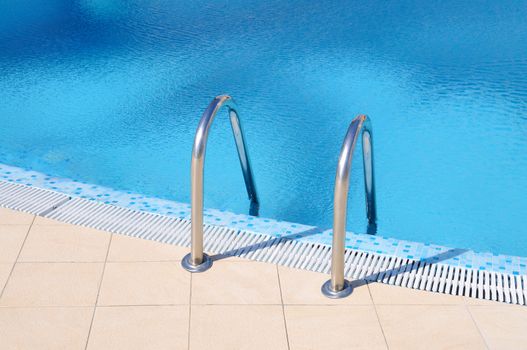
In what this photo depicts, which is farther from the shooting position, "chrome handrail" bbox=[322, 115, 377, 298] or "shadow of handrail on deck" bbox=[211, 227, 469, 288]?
"shadow of handrail on deck" bbox=[211, 227, 469, 288]

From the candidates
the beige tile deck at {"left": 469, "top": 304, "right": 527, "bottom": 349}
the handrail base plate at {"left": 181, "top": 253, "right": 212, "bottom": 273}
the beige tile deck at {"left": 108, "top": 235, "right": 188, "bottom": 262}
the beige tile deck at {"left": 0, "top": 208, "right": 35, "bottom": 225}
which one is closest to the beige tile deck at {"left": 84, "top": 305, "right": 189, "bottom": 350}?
the handrail base plate at {"left": 181, "top": 253, "right": 212, "bottom": 273}

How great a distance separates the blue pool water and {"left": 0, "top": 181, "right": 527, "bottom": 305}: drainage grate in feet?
3.33

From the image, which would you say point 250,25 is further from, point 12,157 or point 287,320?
point 287,320

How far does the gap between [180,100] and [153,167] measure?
1.39m

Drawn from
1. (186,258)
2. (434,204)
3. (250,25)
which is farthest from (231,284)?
(250,25)

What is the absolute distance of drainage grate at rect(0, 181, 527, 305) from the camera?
363 cm

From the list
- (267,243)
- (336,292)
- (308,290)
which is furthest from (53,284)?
(336,292)

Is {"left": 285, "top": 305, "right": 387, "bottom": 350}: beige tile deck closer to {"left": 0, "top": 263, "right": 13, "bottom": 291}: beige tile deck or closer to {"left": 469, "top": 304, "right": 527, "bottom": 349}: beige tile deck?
{"left": 469, "top": 304, "right": 527, "bottom": 349}: beige tile deck

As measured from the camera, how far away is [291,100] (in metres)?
6.91

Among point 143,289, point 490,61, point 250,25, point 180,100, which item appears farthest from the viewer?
point 250,25

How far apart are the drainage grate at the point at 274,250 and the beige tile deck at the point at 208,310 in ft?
0.25

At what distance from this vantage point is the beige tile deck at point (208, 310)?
3258 mm

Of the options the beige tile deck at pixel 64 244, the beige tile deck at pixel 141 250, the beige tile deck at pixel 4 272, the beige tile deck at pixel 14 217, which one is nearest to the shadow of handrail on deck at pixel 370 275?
the beige tile deck at pixel 141 250

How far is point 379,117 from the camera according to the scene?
259 inches
